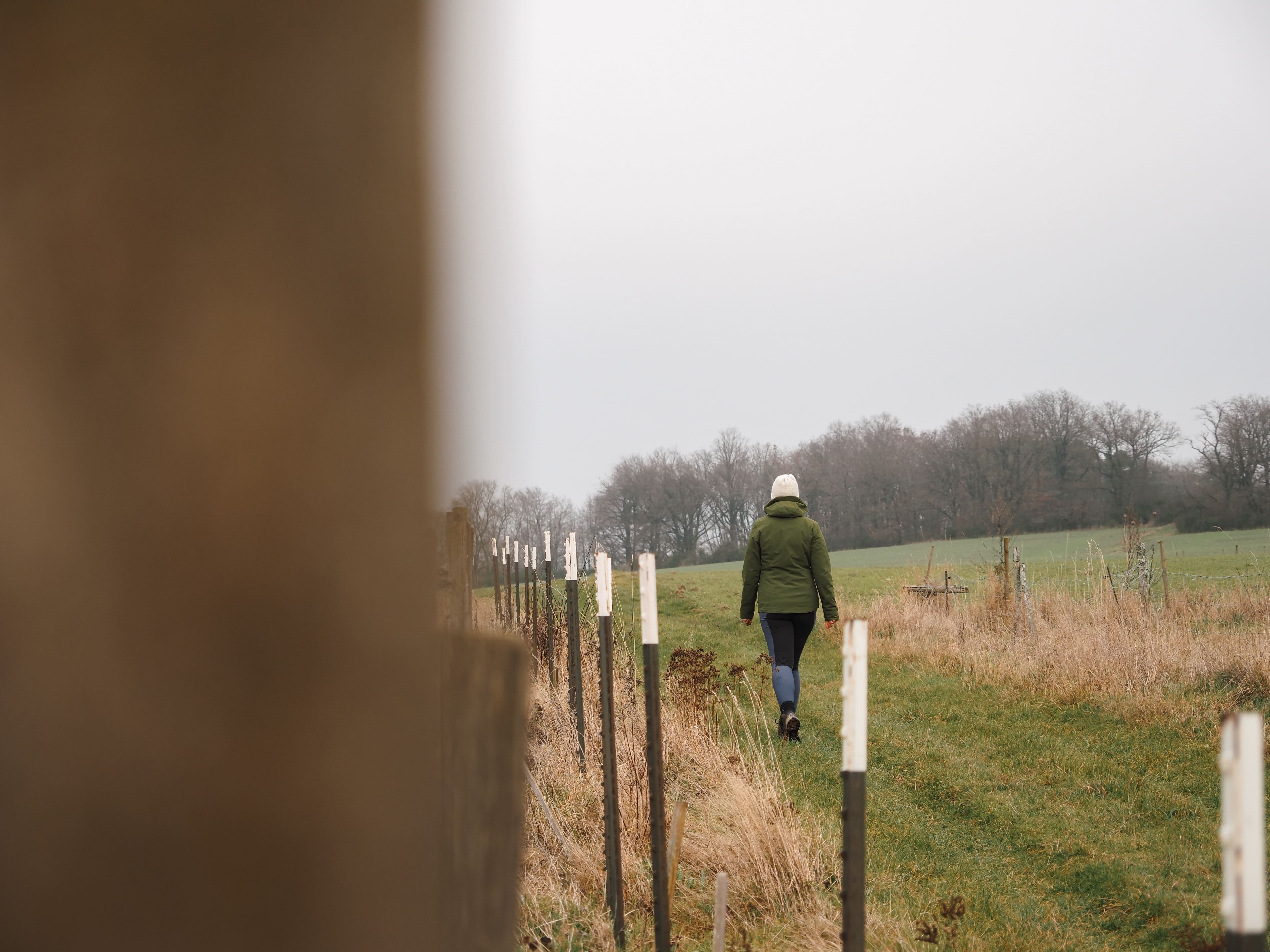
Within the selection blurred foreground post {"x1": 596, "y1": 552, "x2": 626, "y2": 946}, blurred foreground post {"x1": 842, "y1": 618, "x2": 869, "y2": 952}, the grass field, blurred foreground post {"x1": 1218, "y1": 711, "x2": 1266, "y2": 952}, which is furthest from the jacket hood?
blurred foreground post {"x1": 1218, "y1": 711, "x2": 1266, "y2": 952}

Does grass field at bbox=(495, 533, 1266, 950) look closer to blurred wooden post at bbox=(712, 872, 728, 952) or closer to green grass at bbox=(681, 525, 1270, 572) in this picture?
blurred wooden post at bbox=(712, 872, 728, 952)

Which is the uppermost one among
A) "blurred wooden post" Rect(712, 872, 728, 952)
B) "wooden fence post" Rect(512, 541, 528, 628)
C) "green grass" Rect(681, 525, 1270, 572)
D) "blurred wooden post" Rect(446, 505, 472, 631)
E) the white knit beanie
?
the white knit beanie

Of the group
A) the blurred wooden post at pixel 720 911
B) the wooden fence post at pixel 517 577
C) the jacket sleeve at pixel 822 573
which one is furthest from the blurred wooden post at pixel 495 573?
the jacket sleeve at pixel 822 573

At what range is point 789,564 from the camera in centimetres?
704

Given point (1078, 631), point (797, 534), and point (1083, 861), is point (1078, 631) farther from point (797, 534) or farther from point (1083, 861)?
point (1083, 861)

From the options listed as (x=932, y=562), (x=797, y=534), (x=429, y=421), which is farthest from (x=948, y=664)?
(x=932, y=562)

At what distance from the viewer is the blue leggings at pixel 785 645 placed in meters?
7.09

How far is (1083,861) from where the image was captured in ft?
16.4

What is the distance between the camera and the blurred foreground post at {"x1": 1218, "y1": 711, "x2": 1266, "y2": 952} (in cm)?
67

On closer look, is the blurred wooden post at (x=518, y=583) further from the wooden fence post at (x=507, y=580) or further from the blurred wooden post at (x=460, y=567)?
the blurred wooden post at (x=460, y=567)

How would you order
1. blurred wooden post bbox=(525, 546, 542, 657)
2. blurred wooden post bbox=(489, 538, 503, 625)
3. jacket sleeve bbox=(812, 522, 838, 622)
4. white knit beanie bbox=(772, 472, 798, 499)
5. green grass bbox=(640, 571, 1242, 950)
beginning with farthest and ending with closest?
blurred wooden post bbox=(525, 546, 542, 657), white knit beanie bbox=(772, 472, 798, 499), jacket sleeve bbox=(812, 522, 838, 622), green grass bbox=(640, 571, 1242, 950), blurred wooden post bbox=(489, 538, 503, 625)

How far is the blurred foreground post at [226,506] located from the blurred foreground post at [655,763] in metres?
2.25

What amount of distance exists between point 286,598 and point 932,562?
110 feet

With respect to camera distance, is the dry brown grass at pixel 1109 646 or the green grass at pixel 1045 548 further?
the green grass at pixel 1045 548
